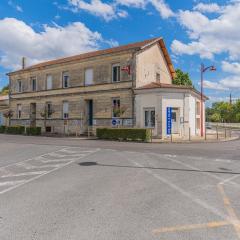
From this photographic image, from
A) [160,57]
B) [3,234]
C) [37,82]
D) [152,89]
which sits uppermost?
[160,57]

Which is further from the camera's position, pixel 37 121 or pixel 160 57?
pixel 37 121

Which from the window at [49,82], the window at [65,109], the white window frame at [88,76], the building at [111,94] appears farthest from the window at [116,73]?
the window at [49,82]

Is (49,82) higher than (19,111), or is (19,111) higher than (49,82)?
(49,82)

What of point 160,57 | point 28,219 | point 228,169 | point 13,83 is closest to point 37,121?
point 13,83

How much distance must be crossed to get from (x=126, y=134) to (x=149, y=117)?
3.74m

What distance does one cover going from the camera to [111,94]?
87.9ft

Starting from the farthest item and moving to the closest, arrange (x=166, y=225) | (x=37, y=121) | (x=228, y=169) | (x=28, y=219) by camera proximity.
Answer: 1. (x=37, y=121)
2. (x=228, y=169)
3. (x=28, y=219)
4. (x=166, y=225)

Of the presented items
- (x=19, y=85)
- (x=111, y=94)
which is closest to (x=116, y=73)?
(x=111, y=94)

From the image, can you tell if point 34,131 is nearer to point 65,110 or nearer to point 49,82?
point 65,110

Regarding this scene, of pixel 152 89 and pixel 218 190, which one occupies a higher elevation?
pixel 152 89

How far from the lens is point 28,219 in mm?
4723

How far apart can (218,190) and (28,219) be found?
428cm

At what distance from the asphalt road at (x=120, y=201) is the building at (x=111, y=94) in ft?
46.6

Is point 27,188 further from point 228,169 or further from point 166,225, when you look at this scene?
point 228,169
